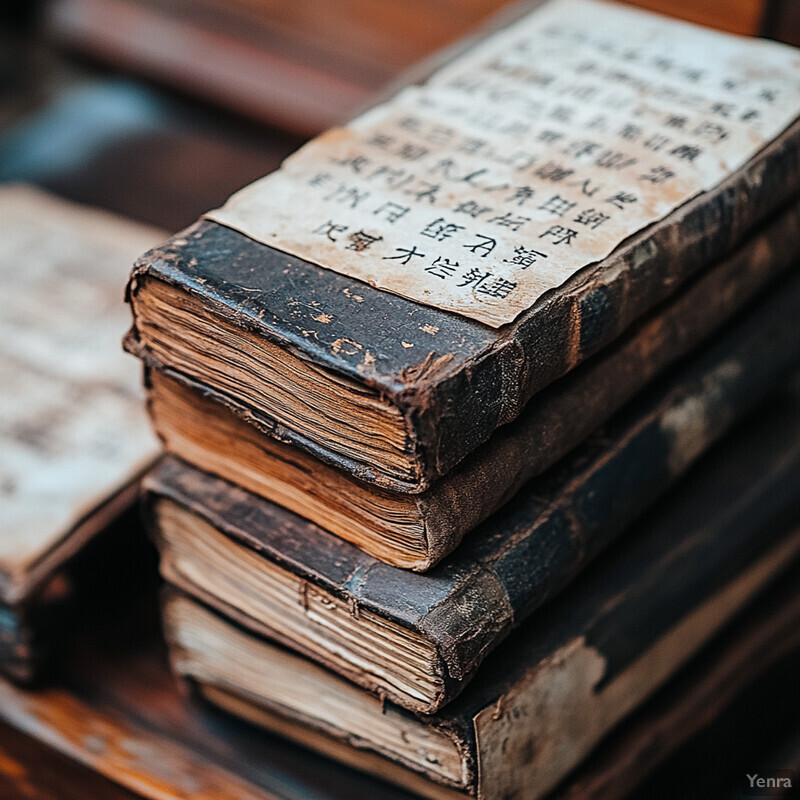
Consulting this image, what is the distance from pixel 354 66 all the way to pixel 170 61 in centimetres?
27

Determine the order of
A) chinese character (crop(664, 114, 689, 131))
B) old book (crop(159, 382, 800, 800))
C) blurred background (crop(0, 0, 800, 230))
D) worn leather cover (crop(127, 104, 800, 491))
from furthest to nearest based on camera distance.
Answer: blurred background (crop(0, 0, 800, 230)) < chinese character (crop(664, 114, 689, 131)) < old book (crop(159, 382, 800, 800)) < worn leather cover (crop(127, 104, 800, 491))

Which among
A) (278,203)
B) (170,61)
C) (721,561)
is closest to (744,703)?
(721,561)

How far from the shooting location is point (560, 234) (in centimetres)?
69

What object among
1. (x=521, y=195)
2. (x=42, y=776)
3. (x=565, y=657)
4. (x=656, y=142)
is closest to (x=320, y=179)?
(x=521, y=195)

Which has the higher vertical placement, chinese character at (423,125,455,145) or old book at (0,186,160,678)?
chinese character at (423,125,455,145)

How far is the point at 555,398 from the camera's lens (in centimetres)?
71

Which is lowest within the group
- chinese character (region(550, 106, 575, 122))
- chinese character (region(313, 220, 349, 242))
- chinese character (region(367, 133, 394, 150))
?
chinese character (region(313, 220, 349, 242))

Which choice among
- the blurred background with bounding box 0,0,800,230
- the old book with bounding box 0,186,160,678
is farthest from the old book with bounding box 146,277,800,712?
the blurred background with bounding box 0,0,800,230

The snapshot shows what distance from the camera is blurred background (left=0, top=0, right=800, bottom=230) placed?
1416mm

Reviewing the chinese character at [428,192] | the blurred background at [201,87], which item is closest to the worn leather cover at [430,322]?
the chinese character at [428,192]

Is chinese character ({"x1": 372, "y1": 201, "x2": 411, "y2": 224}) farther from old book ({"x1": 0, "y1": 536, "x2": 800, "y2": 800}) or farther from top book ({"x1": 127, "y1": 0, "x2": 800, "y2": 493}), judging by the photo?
old book ({"x1": 0, "y1": 536, "x2": 800, "y2": 800})

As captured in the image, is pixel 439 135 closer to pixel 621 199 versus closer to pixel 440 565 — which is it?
pixel 621 199

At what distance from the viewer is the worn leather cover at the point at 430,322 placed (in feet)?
1.96

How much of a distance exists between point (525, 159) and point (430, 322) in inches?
8.1
